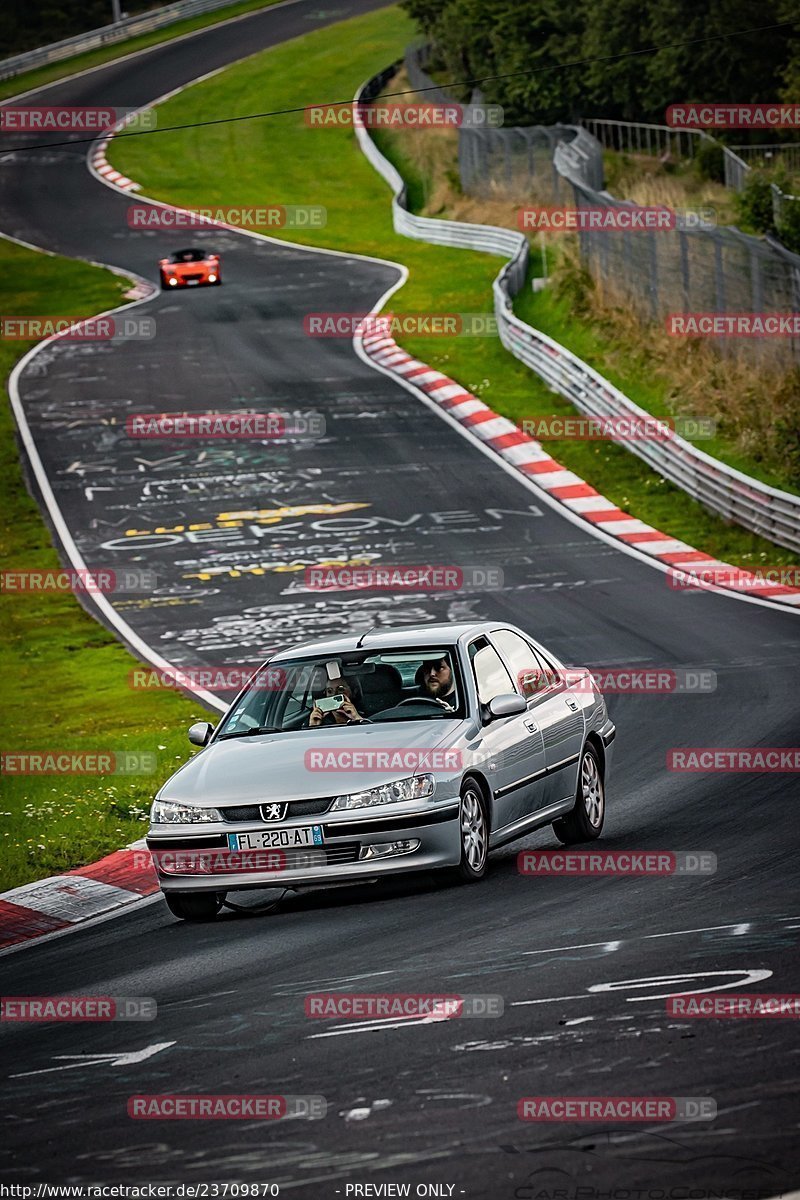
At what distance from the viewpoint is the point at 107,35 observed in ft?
302

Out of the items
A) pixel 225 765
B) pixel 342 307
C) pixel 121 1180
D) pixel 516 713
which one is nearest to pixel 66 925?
pixel 225 765

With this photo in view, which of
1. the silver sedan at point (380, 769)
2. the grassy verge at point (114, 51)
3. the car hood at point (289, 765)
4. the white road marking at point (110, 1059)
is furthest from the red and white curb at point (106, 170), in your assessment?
the white road marking at point (110, 1059)

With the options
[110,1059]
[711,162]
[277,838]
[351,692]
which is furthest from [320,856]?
[711,162]

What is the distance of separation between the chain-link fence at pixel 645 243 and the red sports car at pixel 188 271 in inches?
357

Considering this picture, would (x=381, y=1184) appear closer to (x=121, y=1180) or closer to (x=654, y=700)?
(x=121, y=1180)

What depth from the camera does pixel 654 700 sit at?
17.4m

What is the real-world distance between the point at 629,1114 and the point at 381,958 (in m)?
2.91

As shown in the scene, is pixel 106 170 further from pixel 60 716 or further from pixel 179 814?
pixel 179 814

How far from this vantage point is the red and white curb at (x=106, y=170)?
Result: 2650 inches

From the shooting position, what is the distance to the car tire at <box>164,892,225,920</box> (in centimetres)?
1088

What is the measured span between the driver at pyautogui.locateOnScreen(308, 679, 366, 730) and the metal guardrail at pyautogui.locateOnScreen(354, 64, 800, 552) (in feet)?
44.0

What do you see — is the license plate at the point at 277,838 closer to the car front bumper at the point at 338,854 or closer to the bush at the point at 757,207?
the car front bumper at the point at 338,854

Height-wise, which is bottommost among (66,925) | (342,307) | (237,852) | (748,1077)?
(342,307)

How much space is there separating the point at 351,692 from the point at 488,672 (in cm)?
86
